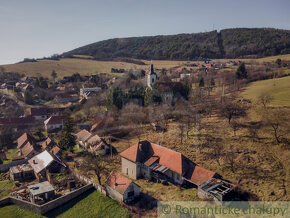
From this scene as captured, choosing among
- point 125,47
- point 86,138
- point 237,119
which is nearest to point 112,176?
point 86,138

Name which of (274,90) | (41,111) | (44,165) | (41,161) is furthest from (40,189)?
(274,90)

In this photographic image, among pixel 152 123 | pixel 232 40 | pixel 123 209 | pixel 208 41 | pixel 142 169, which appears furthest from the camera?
pixel 208 41

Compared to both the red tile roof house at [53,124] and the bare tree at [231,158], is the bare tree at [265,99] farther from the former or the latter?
the red tile roof house at [53,124]

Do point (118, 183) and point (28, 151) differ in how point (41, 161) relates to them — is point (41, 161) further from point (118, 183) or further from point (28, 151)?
point (118, 183)

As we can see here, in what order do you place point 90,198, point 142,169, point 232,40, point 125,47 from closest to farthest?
1. point 90,198
2. point 142,169
3. point 232,40
4. point 125,47

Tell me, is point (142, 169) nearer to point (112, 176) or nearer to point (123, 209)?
point (112, 176)

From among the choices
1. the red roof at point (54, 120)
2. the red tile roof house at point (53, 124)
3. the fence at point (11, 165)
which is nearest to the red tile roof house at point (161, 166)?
the fence at point (11, 165)
